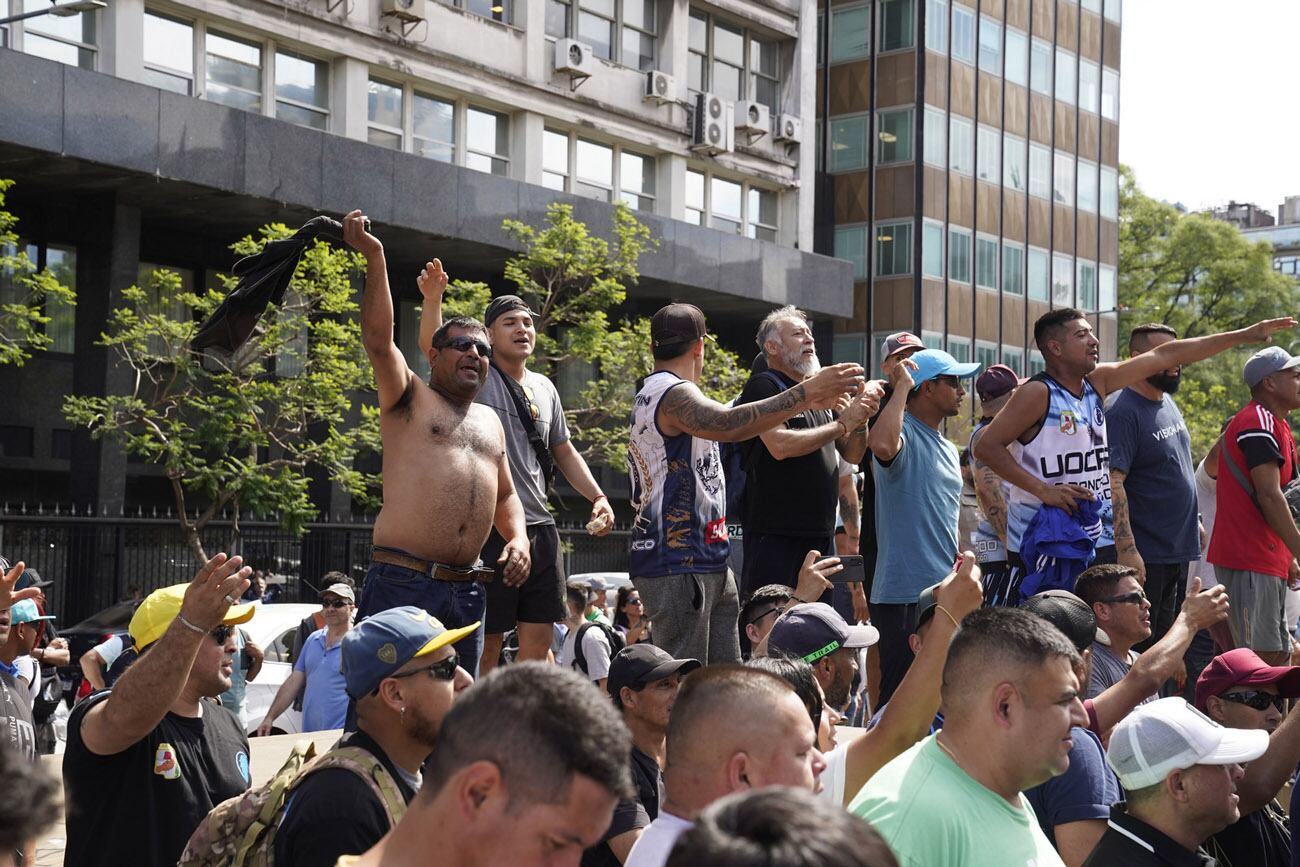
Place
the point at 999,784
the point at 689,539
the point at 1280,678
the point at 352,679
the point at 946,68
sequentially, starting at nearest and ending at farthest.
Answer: the point at 999,784 → the point at 352,679 → the point at 1280,678 → the point at 689,539 → the point at 946,68

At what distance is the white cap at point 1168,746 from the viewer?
15.7 ft

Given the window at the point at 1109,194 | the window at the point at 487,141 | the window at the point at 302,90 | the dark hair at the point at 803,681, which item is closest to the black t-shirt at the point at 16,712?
the dark hair at the point at 803,681

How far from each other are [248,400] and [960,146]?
2753cm

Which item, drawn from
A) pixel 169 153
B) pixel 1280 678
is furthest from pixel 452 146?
pixel 1280 678

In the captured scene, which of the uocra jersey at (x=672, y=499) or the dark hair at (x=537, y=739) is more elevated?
the uocra jersey at (x=672, y=499)

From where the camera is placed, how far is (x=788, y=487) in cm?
763

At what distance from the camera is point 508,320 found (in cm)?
780

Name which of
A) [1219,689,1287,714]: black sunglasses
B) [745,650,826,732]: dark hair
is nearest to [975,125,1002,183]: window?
[1219,689,1287,714]: black sunglasses

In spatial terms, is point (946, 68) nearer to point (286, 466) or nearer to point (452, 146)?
point (452, 146)

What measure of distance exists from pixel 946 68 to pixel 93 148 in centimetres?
2742

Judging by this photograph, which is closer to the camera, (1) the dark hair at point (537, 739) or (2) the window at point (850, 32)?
(1) the dark hair at point (537, 739)

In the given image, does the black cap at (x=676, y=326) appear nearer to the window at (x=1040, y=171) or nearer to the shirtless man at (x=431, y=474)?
the shirtless man at (x=431, y=474)

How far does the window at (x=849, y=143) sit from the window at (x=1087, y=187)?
30.1 ft

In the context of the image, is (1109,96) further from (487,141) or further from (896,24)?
(487,141)
